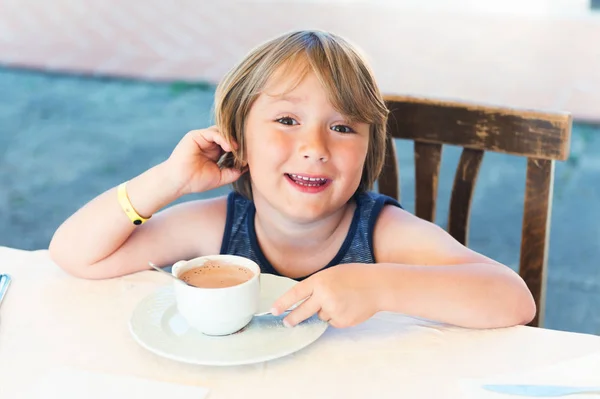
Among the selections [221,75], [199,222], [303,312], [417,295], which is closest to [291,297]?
[303,312]

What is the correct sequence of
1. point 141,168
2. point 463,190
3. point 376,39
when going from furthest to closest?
point 376,39 < point 141,168 < point 463,190

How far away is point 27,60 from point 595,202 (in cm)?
425

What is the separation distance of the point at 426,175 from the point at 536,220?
8.4 inches

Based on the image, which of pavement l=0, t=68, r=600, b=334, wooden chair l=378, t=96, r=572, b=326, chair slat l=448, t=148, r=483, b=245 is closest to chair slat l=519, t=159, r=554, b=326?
wooden chair l=378, t=96, r=572, b=326

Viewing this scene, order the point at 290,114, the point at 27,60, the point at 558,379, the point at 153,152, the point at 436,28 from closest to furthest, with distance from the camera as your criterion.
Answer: the point at 558,379 → the point at 290,114 → the point at 153,152 → the point at 436,28 → the point at 27,60

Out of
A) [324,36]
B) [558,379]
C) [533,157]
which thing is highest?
[324,36]

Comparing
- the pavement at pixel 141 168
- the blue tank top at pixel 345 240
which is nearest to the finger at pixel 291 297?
the blue tank top at pixel 345 240

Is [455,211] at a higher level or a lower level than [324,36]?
lower

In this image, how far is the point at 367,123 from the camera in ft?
3.94

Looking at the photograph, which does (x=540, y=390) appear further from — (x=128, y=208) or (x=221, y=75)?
(x=221, y=75)

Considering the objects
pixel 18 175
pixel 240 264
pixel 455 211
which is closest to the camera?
pixel 240 264

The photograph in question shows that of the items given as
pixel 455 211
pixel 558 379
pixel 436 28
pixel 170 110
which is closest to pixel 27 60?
pixel 170 110

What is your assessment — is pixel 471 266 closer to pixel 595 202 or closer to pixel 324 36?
pixel 324 36

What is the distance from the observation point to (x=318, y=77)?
1140mm
